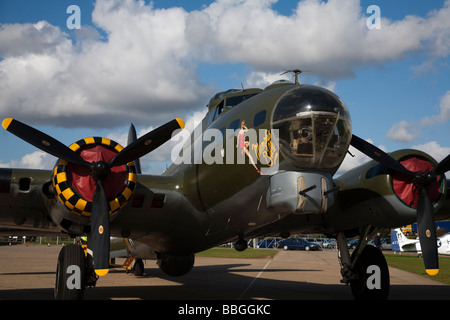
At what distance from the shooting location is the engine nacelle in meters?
8.76

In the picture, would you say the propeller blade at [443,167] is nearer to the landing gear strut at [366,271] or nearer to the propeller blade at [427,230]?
the propeller blade at [427,230]

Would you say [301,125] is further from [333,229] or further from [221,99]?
[333,229]

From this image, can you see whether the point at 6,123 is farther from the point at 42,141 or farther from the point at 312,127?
the point at 312,127

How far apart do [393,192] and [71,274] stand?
616 centimetres

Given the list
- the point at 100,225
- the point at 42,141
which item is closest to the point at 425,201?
the point at 100,225

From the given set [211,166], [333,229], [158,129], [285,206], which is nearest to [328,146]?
[285,206]

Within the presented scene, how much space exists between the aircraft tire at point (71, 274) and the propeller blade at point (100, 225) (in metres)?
0.78

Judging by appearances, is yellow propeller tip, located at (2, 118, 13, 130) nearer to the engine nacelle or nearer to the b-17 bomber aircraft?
the b-17 bomber aircraft

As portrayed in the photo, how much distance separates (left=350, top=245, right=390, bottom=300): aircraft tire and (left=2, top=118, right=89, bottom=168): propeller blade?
20.7 feet

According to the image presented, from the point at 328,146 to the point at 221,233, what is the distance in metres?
3.71

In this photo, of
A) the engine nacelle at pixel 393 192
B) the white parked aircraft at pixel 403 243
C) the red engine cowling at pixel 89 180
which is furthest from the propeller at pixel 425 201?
the white parked aircraft at pixel 403 243

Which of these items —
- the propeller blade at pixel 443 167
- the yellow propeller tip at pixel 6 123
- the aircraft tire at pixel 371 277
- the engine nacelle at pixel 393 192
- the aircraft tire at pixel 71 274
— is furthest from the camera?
the aircraft tire at pixel 371 277

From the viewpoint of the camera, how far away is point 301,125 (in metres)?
6.33

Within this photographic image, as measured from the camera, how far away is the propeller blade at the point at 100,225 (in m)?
7.45
